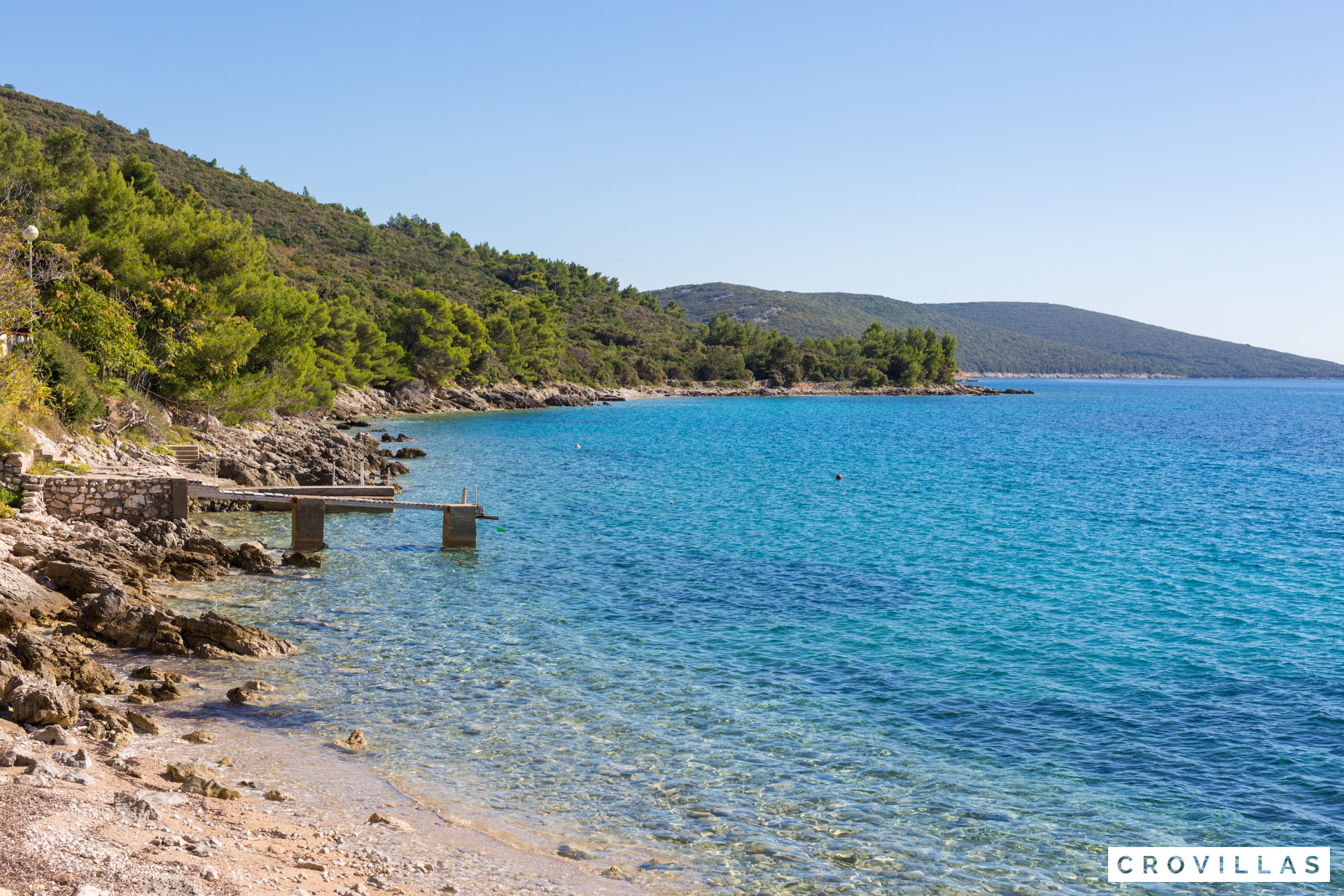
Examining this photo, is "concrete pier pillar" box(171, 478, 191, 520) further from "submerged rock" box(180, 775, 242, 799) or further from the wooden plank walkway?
"submerged rock" box(180, 775, 242, 799)

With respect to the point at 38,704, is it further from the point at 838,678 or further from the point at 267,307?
the point at 267,307

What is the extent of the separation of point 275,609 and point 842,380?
154499mm

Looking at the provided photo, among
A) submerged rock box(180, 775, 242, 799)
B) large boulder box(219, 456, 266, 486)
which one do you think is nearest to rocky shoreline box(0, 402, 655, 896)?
submerged rock box(180, 775, 242, 799)

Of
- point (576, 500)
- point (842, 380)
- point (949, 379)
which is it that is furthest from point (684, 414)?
point (949, 379)

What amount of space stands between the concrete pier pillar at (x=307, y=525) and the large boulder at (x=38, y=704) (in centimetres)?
1263

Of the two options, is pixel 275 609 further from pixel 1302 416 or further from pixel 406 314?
pixel 1302 416

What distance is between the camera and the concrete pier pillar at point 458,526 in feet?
79.6

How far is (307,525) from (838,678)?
1473 centimetres

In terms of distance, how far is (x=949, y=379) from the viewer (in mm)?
178750

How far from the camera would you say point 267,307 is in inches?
1623

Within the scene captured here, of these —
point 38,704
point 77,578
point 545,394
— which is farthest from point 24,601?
point 545,394

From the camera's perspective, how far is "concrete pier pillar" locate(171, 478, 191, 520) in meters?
21.8

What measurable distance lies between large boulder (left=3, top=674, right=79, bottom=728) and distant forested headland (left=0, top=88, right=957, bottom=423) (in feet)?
43.8

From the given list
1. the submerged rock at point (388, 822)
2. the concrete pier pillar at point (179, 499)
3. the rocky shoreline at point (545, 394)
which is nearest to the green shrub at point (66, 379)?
the concrete pier pillar at point (179, 499)
